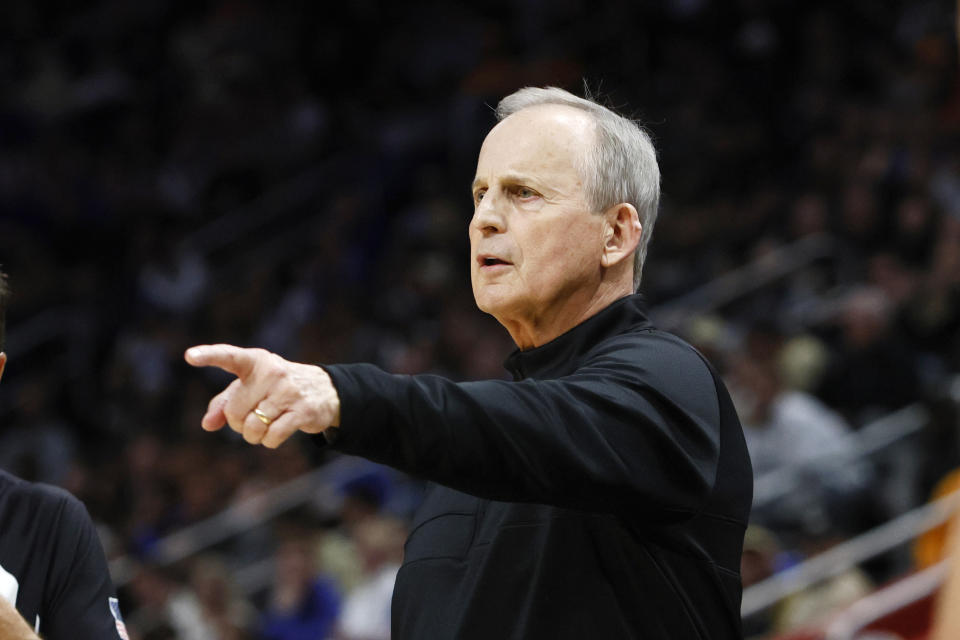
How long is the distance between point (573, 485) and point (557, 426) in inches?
3.3

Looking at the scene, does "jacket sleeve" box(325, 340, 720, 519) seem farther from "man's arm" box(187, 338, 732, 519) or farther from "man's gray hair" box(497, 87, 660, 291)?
"man's gray hair" box(497, 87, 660, 291)

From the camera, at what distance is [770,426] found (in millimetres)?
6402

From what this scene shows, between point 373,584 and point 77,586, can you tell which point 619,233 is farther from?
point 373,584

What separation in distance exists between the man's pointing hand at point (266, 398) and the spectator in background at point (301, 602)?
4.84 meters

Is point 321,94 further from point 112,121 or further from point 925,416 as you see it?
point 925,416

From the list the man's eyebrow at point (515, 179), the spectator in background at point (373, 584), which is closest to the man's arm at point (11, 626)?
the man's eyebrow at point (515, 179)

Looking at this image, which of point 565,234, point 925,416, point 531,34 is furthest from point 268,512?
point 565,234

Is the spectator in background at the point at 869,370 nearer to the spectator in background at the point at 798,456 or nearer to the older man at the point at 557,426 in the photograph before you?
the spectator in background at the point at 798,456

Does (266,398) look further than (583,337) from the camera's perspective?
No

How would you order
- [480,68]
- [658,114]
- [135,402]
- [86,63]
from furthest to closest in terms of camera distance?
1. [86,63]
2. [480,68]
3. [658,114]
4. [135,402]

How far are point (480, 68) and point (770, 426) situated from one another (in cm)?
469

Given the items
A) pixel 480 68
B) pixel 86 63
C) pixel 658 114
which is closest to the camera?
pixel 658 114

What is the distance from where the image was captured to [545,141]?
2.31 metres

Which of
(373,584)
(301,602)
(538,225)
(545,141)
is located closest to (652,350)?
(538,225)
